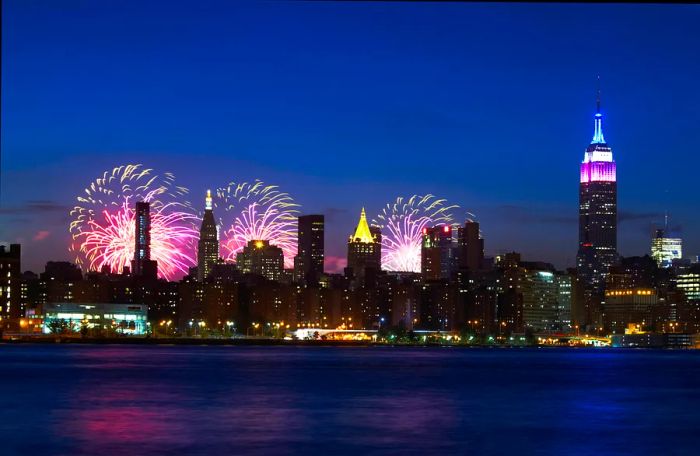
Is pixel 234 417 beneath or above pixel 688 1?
beneath

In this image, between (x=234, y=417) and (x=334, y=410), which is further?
(x=334, y=410)

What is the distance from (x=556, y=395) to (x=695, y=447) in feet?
86.1

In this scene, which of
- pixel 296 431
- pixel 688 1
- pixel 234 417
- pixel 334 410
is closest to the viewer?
pixel 688 1

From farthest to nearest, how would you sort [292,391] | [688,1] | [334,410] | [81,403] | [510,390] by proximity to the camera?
[510,390] < [292,391] < [81,403] < [334,410] < [688,1]

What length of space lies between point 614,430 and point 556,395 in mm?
21182

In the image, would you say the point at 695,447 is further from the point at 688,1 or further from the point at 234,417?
the point at 688,1

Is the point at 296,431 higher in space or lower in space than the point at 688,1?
lower

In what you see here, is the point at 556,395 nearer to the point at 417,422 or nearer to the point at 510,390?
the point at 510,390

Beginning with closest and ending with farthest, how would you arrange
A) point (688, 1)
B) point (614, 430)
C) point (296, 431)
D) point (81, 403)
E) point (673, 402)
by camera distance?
point (688, 1), point (296, 431), point (614, 430), point (81, 403), point (673, 402)

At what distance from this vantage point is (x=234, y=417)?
39906 millimetres

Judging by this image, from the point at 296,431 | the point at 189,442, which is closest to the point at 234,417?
the point at 296,431

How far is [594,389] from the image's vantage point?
66.2 meters

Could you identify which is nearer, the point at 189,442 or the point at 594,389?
the point at 189,442

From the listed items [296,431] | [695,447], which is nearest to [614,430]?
[695,447]
